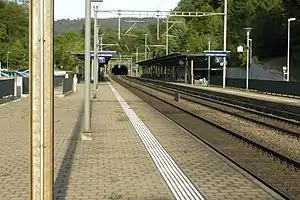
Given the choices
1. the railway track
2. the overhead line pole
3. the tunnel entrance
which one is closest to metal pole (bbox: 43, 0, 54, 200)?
the overhead line pole

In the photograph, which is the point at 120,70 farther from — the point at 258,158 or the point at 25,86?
the point at 258,158

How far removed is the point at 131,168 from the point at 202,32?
110119 mm

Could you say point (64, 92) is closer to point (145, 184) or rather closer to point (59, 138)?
point (59, 138)

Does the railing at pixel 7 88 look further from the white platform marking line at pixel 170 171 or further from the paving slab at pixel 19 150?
the white platform marking line at pixel 170 171

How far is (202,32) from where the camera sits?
11944 cm

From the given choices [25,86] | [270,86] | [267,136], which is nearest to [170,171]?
[267,136]

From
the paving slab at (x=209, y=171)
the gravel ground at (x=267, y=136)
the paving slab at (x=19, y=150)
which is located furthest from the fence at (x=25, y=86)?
the paving slab at (x=209, y=171)

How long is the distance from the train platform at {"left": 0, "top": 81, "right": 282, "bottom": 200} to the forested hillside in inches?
2277

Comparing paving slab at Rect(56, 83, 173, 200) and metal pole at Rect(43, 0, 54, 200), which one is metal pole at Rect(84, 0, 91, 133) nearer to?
paving slab at Rect(56, 83, 173, 200)

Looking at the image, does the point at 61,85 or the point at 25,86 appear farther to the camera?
the point at 61,85

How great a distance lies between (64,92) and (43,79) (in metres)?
38.3

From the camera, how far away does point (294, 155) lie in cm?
1373

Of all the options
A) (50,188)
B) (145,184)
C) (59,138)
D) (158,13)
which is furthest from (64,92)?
(50,188)

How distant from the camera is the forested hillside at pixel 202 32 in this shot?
8394cm
